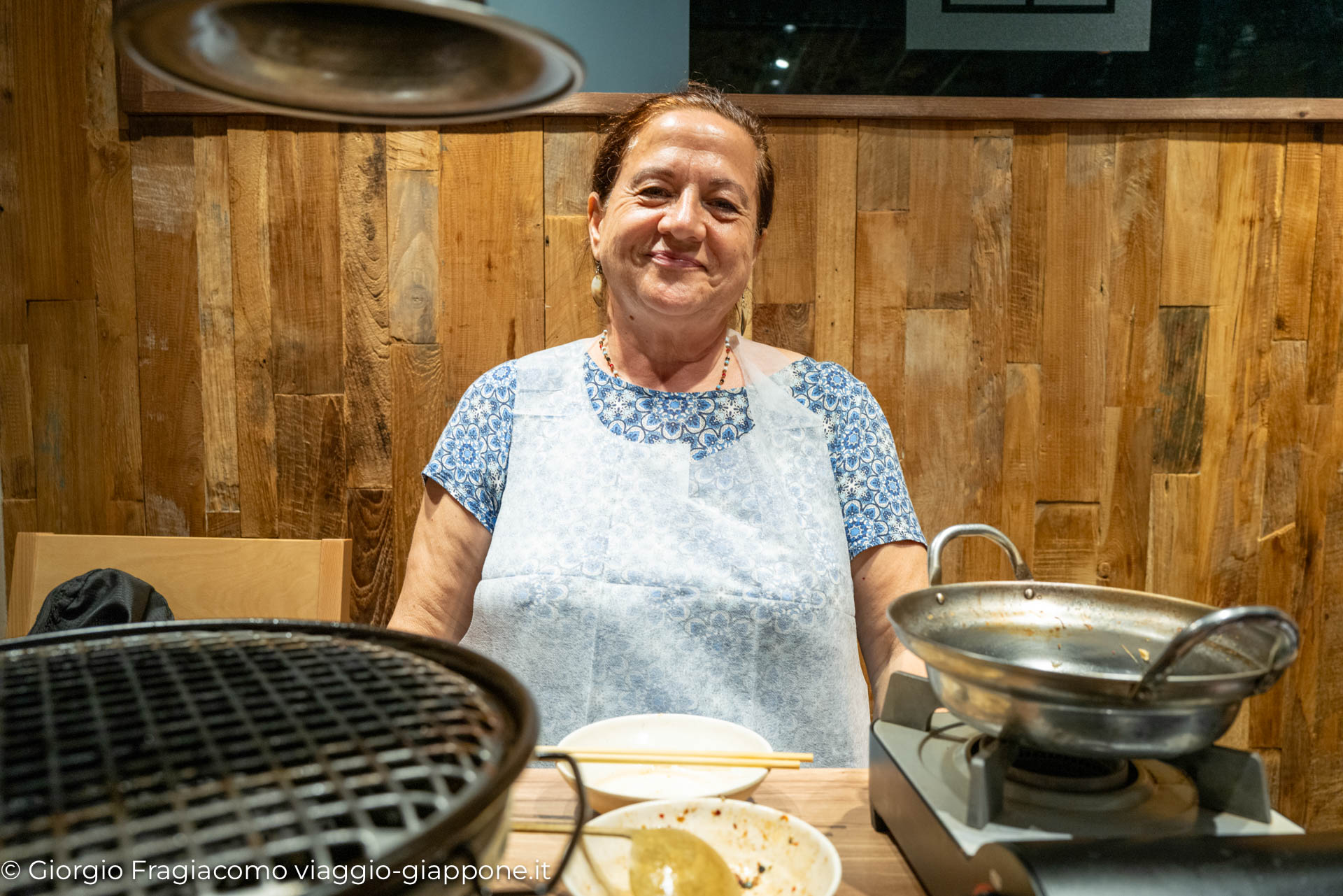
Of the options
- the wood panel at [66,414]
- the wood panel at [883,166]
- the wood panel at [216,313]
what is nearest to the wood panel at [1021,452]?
the wood panel at [883,166]

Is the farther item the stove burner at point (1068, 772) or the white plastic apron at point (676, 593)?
the white plastic apron at point (676, 593)

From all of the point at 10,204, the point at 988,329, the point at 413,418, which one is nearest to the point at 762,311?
the point at 988,329

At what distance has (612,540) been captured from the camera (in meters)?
1.67

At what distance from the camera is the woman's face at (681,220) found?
5.79 ft

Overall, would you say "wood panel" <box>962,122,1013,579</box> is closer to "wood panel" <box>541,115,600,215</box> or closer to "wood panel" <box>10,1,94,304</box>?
"wood panel" <box>541,115,600,215</box>

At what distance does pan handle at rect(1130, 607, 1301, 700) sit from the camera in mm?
681

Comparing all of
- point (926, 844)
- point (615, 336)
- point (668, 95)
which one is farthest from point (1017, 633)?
point (668, 95)

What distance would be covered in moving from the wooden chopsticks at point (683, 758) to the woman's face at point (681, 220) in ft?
3.21

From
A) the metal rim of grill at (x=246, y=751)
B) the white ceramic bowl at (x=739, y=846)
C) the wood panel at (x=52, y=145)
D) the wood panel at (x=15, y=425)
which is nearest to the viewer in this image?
the metal rim of grill at (x=246, y=751)

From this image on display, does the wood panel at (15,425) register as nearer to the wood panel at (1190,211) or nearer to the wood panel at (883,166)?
the wood panel at (883,166)

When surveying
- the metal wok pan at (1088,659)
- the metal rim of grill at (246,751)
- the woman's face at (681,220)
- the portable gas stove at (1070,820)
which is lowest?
the portable gas stove at (1070,820)

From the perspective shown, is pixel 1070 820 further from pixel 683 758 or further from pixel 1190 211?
pixel 1190 211

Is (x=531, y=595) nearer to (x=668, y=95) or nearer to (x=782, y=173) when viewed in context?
(x=668, y=95)

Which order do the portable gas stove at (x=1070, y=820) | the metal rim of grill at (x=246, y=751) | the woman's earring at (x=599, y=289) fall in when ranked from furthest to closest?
the woman's earring at (x=599, y=289)
the portable gas stove at (x=1070, y=820)
the metal rim of grill at (x=246, y=751)
